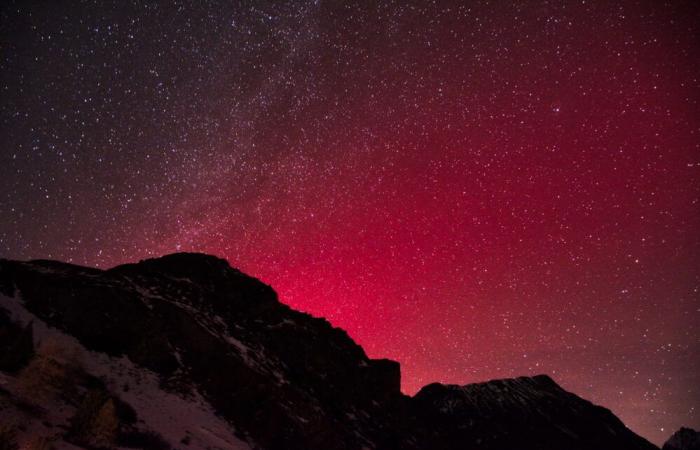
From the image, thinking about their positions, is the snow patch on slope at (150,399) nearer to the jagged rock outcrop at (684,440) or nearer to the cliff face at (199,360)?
the cliff face at (199,360)

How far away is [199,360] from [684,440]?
116318 millimetres

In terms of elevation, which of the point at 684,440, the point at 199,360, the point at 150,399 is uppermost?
the point at 684,440

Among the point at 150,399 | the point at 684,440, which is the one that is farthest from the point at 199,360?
the point at 684,440

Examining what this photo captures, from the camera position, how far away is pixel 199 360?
987 inches

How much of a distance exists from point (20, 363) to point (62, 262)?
61.0ft

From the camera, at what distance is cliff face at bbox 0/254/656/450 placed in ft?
50.3

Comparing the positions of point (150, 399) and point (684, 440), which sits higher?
point (684, 440)

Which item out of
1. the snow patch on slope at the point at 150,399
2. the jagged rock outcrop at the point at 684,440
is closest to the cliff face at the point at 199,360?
the snow patch on slope at the point at 150,399

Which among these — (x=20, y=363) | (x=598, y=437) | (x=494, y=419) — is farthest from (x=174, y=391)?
(x=598, y=437)

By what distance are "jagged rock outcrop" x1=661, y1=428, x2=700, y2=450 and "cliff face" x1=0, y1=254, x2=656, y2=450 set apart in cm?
8384

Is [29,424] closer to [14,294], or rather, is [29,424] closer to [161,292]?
[14,294]

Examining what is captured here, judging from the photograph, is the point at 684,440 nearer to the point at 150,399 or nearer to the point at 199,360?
the point at 199,360

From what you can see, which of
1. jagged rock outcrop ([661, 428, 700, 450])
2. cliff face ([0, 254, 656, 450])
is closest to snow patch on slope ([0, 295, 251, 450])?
cliff face ([0, 254, 656, 450])

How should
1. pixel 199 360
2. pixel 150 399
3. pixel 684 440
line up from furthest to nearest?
pixel 684 440 < pixel 199 360 < pixel 150 399
